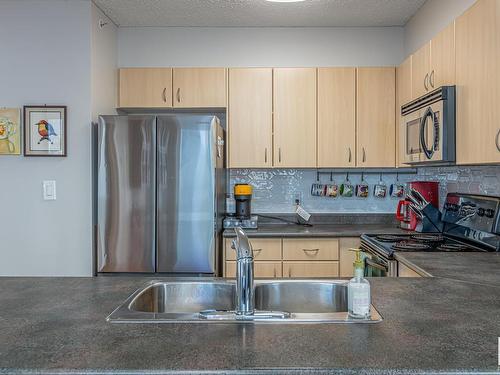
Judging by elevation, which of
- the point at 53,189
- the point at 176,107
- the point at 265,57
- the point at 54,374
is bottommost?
the point at 54,374

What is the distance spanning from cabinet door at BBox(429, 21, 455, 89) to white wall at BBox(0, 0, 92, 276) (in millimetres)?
2238

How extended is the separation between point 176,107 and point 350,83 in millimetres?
1398

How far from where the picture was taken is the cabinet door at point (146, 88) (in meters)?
3.62

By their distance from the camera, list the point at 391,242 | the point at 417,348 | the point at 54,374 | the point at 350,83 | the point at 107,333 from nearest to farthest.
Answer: the point at 54,374 → the point at 417,348 → the point at 107,333 → the point at 391,242 → the point at 350,83

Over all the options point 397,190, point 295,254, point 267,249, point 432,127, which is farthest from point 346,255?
point 432,127

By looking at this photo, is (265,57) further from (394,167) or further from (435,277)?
(435,277)

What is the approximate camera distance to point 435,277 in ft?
5.82

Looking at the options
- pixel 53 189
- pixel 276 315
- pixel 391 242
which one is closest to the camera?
pixel 276 315

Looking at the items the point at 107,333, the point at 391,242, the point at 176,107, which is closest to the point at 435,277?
the point at 391,242

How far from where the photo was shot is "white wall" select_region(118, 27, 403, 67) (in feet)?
12.3

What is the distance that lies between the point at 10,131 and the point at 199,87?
4.60 feet

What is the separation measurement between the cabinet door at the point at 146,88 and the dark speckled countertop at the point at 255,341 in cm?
237

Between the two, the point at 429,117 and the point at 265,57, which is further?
the point at 265,57

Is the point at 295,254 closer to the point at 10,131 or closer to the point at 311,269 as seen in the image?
the point at 311,269
